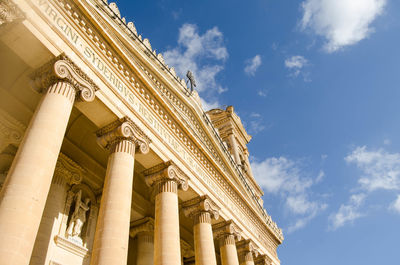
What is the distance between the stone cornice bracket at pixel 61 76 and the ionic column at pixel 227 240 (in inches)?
496

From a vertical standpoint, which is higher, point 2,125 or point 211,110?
point 211,110

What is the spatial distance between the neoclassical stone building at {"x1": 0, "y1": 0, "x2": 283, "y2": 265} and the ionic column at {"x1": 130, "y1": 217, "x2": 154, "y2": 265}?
0.06 m

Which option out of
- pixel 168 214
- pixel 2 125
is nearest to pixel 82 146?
pixel 2 125

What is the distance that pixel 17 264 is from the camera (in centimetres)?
684

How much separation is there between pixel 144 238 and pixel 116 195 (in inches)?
355

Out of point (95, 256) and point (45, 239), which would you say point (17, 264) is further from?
point (45, 239)

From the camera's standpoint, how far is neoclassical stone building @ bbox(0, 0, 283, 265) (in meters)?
9.11

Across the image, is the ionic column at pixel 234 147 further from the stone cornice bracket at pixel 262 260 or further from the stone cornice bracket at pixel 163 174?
the stone cornice bracket at pixel 163 174

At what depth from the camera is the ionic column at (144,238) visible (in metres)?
18.6

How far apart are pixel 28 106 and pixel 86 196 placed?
5.65 meters

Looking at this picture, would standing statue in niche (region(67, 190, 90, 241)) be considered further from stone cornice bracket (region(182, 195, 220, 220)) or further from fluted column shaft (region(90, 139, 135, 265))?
stone cornice bracket (region(182, 195, 220, 220))

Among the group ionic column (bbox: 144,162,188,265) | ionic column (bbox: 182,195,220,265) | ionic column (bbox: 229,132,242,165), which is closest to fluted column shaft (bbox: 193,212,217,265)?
ionic column (bbox: 182,195,220,265)

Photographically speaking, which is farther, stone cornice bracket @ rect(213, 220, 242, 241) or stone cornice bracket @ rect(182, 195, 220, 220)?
stone cornice bracket @ rect(213, 220, 242, 241)

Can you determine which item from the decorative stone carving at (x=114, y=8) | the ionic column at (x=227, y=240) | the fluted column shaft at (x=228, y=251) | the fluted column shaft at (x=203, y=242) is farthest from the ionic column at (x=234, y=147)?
the decorative stone carving at (x=114, y=8)
